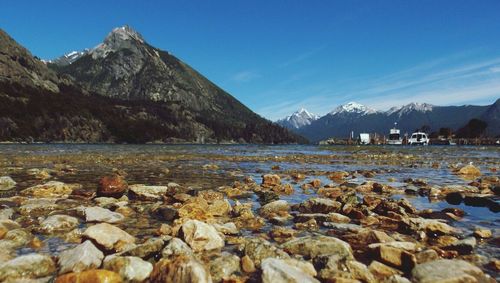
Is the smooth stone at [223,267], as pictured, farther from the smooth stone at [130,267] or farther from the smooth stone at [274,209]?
the smooth stone at [274,209]

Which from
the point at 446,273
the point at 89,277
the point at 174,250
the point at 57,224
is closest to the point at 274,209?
the point at 174,250

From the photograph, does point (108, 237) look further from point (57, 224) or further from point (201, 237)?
point (57, 224)

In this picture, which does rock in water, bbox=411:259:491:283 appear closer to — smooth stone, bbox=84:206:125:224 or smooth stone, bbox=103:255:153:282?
smooth stone, bbox=103:255:153:282

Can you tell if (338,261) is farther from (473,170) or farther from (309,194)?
(473,170)

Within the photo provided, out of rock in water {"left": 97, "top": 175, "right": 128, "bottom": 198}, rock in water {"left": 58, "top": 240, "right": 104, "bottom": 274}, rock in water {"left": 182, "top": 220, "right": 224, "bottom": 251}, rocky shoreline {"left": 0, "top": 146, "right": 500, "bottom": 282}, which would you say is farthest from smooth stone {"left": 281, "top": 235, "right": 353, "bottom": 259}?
rock in water {"left": 97, "top": 175, "right": 128, "bottom": 198}

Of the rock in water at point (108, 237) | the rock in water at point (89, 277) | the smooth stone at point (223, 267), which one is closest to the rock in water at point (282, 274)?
the smooth stone at point (223, 267)

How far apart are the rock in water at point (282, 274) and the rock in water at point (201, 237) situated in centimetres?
196

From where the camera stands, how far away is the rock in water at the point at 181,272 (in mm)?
5164

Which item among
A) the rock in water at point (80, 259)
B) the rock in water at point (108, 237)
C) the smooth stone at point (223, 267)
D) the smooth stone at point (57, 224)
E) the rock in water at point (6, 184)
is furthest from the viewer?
the rock in water at point (6, 184)

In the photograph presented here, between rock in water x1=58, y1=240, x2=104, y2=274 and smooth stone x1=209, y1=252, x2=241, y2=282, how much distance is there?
1857mm

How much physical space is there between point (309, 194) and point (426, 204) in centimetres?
423

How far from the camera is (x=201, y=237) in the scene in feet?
24.2

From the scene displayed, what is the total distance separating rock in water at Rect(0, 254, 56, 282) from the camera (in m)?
5.42

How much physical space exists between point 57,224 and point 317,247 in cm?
587
